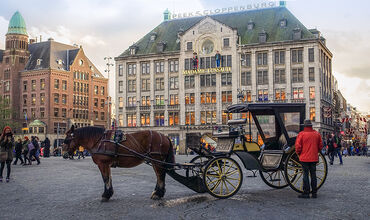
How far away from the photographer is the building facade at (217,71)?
58219 mm

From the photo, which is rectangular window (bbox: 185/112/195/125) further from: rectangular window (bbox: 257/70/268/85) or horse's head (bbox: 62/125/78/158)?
horse's head (bbox: 62/125/78/158)

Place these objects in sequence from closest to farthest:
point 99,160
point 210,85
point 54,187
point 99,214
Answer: point 99,214 → point 99,160 → point 54,187 → point 210,85

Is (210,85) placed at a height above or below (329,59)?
below

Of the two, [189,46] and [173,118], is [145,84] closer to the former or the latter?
[173,118]

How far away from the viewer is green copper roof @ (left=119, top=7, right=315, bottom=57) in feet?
199

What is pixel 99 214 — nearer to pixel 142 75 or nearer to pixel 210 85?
pixel 210 85

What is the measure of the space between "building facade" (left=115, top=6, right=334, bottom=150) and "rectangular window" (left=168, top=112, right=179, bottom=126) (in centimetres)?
5

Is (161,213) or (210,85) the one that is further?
(210,85)

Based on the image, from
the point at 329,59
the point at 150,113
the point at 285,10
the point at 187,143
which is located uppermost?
the point at 285,10

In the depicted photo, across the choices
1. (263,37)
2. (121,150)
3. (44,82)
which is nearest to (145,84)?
(263,37)

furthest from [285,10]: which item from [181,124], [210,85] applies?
[181,124]

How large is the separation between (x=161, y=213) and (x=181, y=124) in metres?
56.3

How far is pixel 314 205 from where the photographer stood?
8.81m

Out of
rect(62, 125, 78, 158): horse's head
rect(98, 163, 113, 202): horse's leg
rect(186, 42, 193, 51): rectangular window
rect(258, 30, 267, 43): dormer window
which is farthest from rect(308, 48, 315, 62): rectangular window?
rect(98, 163, 113, 202): horse's leg
